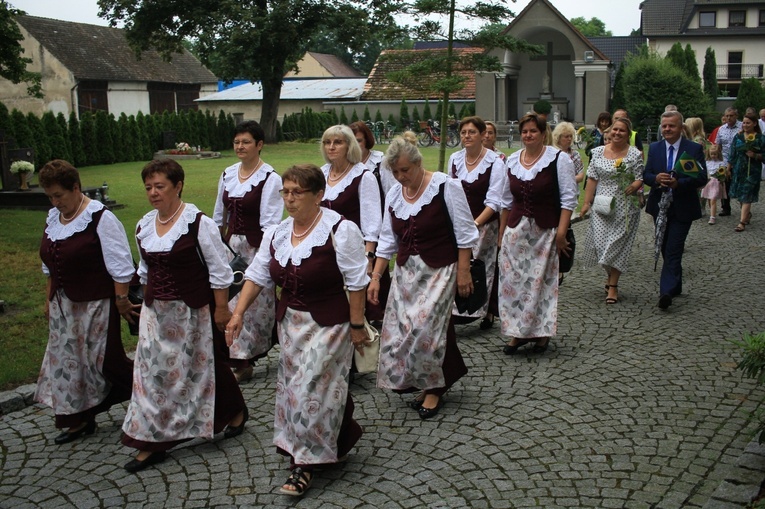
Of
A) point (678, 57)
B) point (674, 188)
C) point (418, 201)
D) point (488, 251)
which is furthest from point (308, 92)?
point (418, 201)

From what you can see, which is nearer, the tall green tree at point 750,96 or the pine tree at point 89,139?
the pine tree at point 89,139

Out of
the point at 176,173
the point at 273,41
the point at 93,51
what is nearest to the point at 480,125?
the point at 176,173

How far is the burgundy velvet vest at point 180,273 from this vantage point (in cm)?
533

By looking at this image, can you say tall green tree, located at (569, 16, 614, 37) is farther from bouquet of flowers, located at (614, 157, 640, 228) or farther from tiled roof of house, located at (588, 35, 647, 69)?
bouquet of flowers, located at (614, 157, 640, 228)

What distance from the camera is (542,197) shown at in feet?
25.0

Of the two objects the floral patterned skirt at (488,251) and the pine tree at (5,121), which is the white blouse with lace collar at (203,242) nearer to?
the floral patterned skirt at (488,251)

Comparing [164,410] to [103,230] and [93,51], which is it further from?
[93,51]

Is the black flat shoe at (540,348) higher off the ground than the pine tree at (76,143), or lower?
lower

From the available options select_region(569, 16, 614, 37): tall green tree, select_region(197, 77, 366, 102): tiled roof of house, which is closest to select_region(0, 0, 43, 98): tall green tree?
select_region(197, 77, 366, 102): tiled roof of house

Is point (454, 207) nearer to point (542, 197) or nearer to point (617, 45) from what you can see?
point (542, 197)

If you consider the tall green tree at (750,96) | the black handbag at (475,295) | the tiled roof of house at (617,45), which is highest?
the tiled roof of house at (617,45)

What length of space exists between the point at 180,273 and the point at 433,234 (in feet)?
6.04

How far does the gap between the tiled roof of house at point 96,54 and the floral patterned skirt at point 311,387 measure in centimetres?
4552

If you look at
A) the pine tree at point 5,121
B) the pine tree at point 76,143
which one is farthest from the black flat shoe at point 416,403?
the pine tree at point 76,143
